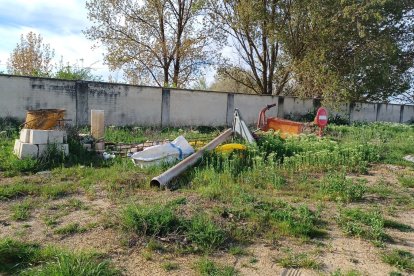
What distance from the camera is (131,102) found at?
13.7 metres

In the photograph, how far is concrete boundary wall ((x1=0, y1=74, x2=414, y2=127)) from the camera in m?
11.5

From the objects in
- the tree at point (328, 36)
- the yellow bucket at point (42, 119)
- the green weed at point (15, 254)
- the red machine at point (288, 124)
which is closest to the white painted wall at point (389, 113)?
the tree at point (328, 36)

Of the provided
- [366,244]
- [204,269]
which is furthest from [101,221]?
[366,244]

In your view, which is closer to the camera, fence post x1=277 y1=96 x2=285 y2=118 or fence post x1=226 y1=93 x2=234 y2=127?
fence post x1=226 y1=93 x2=234 y2=127

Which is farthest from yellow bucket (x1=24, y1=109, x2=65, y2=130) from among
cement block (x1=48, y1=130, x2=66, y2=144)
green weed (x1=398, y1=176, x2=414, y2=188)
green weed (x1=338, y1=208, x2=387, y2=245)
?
green weed (x1=398, y1=176, x2=414, y2=188)

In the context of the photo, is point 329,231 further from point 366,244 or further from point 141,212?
point 141,212

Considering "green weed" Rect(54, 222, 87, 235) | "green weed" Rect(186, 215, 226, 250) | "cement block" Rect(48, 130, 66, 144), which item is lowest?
"green weed" Rect(54, 222, 87, 235)

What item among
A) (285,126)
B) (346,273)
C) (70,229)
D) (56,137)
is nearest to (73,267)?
(70,229)

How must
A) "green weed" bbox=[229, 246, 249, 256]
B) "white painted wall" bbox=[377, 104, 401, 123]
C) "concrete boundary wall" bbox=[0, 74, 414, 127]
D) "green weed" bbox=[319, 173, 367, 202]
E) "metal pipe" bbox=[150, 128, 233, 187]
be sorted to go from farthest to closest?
"white painted wall" bbox=[377, 104, 401, 123] < "concrete boundary wall" bbox=[0, 74, 414, 127] < "metal pipe" bbox=[150, 128, 233, 187] < "green weed" bbox=[319, 173, 367, 202] < "green weed" bbox=[229, 246, 249, 256]

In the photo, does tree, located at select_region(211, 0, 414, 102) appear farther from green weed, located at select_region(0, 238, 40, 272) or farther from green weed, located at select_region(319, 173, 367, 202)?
green weed, located at select_region(0, 238, 40, 272)

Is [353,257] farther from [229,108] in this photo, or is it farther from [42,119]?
Answer: [229,108]

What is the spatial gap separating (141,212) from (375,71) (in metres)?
17.2

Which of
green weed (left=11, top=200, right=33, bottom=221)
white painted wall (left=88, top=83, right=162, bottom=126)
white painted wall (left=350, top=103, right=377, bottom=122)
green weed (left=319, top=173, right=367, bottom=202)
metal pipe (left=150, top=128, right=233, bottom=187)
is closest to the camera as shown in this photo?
green weed (left=11, top=200, right=33, bottom=221)

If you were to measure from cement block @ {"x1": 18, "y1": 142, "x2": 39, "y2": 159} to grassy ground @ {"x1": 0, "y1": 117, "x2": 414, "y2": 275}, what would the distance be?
0.20m
